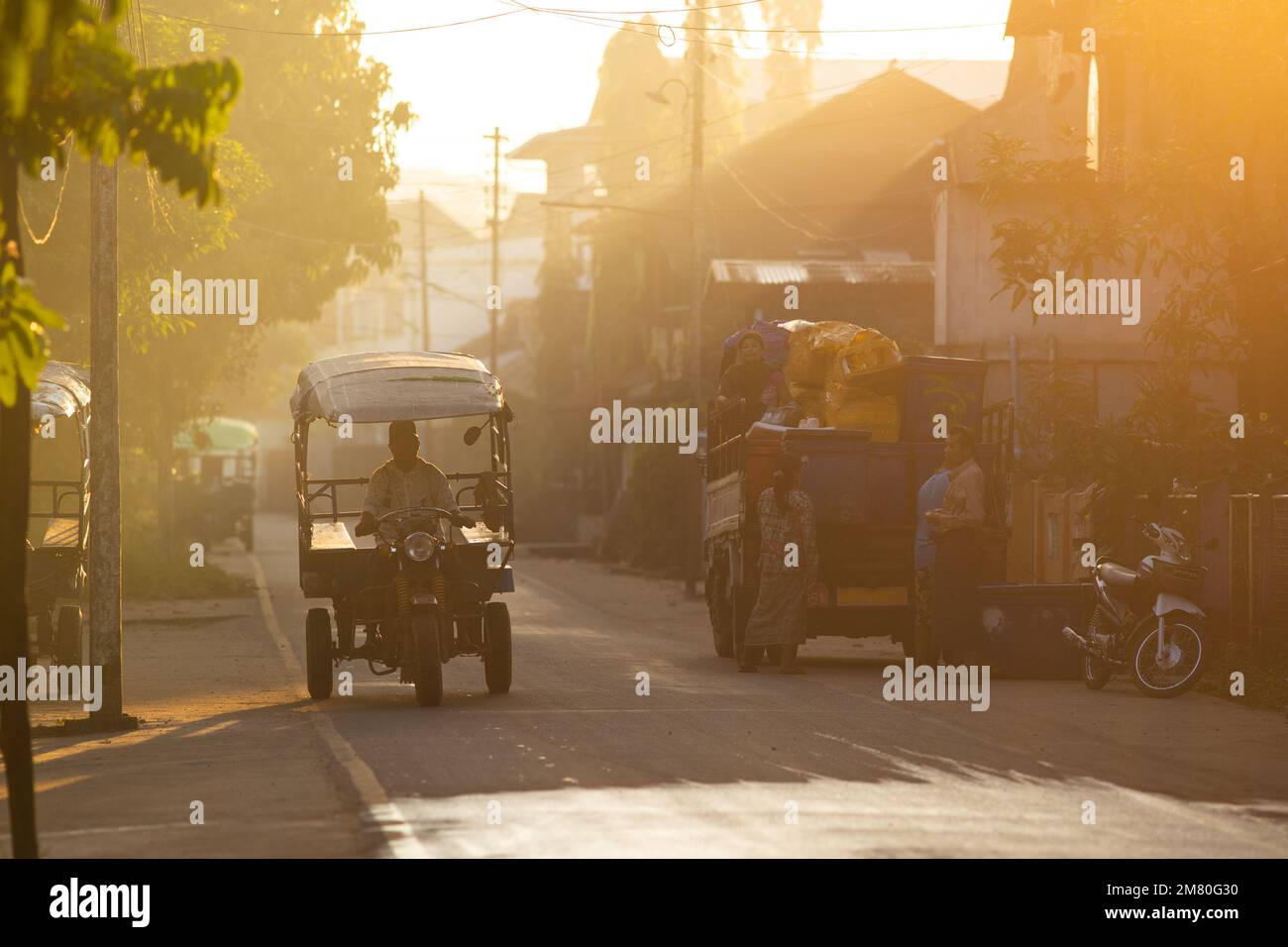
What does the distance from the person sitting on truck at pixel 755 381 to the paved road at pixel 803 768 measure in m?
2.87

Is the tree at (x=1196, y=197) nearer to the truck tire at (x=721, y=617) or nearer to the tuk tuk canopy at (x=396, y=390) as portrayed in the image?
the truck tire at (x=721, y=617)

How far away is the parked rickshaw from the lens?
14.6 m

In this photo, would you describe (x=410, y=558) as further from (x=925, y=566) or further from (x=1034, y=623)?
(x=1034, y=623)

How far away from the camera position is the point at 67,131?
24.3 feet

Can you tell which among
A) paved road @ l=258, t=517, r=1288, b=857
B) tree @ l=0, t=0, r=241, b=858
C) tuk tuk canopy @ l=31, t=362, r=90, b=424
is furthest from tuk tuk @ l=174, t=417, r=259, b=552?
tree @ l=0, t=0, r=241, b=858

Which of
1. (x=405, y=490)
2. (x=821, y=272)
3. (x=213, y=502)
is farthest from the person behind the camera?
(x=213, y=502)

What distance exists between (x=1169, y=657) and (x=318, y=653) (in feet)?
22.8

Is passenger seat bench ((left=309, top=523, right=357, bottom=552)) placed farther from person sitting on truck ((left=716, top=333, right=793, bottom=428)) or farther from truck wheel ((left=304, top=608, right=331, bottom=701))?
person sitting on truck ((left=716, top=333, right=793, bottom=428))

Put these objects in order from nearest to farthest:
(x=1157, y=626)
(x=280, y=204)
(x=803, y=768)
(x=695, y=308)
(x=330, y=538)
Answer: (x=803, y=768) → (x=1157, y=626) → (x=330, y=538) → (x=695, y=308) → (x=280, y=204)

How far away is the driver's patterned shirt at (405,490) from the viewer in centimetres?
1549

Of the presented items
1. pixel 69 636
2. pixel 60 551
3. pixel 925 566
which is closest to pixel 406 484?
pixel 69 636

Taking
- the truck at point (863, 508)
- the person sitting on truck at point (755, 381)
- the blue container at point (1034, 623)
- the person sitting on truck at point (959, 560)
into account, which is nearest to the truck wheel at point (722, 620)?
the truck at point (863, 508)

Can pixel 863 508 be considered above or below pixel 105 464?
below
